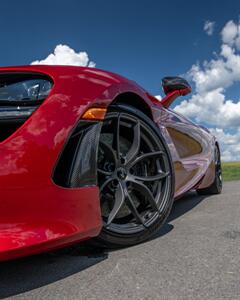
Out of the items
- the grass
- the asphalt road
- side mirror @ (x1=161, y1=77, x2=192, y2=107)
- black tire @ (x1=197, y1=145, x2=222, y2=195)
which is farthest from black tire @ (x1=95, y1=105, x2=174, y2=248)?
the grass

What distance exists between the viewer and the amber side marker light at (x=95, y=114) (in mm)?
2103

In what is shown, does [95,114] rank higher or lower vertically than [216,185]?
higher

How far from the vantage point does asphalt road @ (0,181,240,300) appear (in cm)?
169

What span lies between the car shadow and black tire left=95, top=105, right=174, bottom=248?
13cm

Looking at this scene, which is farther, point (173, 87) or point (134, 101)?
point (173, 87)

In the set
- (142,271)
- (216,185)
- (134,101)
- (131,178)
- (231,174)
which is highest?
(134,101)

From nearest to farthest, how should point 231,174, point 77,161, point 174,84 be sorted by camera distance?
point 77,161 < point 174,84 < point 231,174

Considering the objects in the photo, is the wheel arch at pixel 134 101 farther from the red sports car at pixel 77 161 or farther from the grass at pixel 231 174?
the grass at pixel 231 174

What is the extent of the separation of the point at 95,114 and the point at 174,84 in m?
1.67

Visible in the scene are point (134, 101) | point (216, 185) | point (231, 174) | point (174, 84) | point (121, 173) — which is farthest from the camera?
point (231, 174)

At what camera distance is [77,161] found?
81.3 inches

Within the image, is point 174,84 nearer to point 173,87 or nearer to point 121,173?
point 173,87

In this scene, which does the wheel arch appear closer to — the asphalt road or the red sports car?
the red sports car

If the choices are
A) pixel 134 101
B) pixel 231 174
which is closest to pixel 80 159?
pixel 134 101
